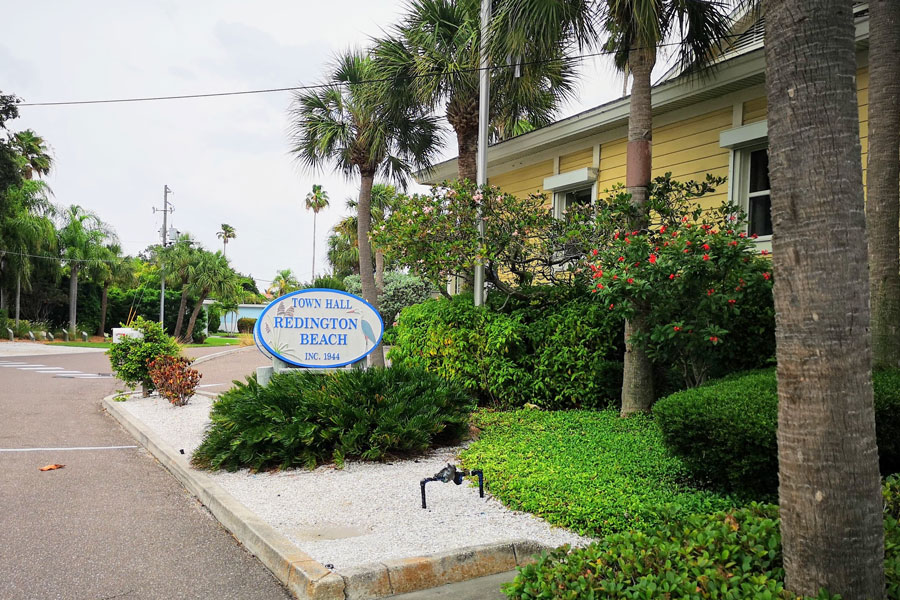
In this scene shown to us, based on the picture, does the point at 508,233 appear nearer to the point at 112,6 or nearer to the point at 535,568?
the point at 535,568

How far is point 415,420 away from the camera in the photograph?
6906 mm

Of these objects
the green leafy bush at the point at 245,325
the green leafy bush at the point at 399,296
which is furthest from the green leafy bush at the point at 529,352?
the green leafy bush at the point at 245,325

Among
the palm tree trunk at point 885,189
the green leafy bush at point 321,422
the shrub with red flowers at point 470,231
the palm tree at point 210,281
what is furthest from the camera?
the palm tree at point 210,281

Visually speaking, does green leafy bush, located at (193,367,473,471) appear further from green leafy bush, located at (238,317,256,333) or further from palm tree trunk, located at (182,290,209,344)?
green leafy bush, located at (238,317,256,333)

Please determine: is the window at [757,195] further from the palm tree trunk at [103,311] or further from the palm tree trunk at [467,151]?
the palm tree trunk at [103,311]

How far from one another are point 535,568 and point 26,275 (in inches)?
1734

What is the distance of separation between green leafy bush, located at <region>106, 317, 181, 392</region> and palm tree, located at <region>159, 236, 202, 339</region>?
32.8m

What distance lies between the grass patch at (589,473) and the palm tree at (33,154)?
43.0m

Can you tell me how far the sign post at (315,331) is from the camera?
8.13 meters

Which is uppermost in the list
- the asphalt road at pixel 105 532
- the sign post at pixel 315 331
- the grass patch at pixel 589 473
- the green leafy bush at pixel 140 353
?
the sign post at pixel 315 331

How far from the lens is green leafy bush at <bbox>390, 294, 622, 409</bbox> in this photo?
9211 millimetres

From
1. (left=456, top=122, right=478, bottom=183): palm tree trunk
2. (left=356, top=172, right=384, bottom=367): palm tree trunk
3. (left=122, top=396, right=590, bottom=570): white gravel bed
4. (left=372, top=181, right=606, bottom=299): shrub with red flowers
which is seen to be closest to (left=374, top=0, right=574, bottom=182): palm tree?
(left=456, top=122, right=478, bottom=183): palm tree trunk

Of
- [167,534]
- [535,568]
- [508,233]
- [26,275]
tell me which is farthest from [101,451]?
[26,275]

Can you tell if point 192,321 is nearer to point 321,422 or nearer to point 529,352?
point 529,352
